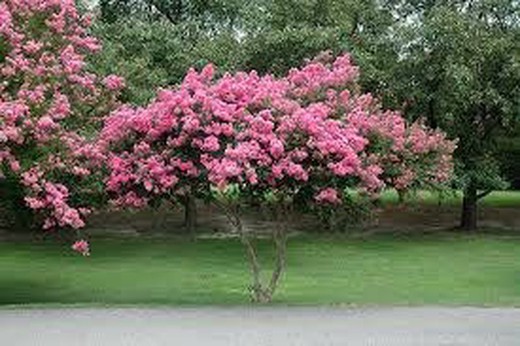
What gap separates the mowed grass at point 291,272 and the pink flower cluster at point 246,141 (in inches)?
76.3

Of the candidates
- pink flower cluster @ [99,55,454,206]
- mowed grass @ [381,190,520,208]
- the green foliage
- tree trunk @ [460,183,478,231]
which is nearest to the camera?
pink flower cluster @ [99,55,454,206]

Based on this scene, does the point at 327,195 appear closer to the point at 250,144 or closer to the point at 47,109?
the point at 250,144

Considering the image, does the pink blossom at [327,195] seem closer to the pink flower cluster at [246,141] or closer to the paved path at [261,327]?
the pink flower cluster at [246,141]

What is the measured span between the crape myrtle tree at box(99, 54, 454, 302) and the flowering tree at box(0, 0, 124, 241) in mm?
765

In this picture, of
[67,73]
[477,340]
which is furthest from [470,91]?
[477,340]

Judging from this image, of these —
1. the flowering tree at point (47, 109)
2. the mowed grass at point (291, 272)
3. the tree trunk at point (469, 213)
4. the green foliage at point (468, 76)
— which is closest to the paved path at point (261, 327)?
the mowed grass at point (291, 272)

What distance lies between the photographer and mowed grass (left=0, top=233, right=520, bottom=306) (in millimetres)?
14891

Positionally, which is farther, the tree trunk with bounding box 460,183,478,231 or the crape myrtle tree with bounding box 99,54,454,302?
the tree trunk with bounding box 460,183,478,231

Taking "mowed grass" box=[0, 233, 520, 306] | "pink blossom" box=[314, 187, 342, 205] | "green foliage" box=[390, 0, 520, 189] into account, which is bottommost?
"mowed grass" box=[0, 233, 520, 306]

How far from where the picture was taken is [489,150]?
27.6m

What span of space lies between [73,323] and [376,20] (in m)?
19.4

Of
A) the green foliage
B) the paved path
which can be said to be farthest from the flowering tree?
the green foliage

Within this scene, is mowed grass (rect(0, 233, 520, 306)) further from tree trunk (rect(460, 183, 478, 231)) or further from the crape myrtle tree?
the crape myrtle tree

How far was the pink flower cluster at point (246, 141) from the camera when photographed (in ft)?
39.2
